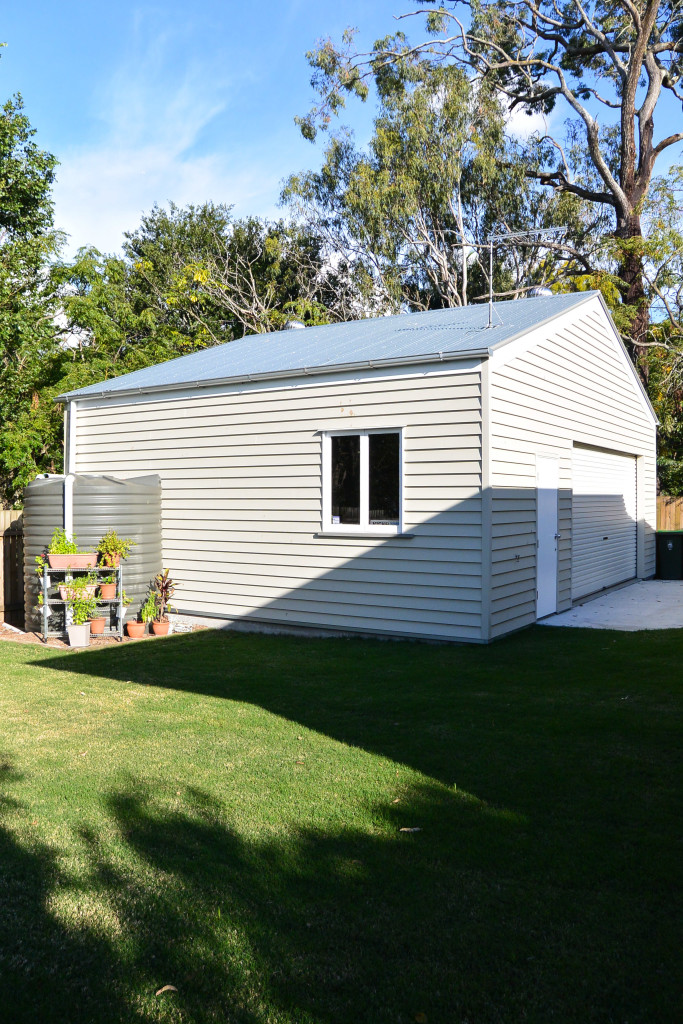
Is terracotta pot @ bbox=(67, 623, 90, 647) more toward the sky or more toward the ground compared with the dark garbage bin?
more toward the ground

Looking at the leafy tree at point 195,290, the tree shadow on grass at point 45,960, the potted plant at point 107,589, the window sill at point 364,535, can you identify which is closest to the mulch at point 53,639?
the potted plant at point 107,589

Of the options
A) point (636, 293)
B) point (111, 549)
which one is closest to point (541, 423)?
point (111, 549)

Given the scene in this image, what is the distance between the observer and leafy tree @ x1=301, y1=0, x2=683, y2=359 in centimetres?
2362

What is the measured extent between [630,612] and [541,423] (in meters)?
3.22

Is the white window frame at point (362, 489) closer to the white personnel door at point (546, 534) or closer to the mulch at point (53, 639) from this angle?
the white personnel door at point (546, 534)

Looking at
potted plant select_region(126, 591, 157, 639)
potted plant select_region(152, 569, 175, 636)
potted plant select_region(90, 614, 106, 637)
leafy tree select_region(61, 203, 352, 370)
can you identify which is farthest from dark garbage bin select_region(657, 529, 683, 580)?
leafy tree select_region(61, 203, 352, 370)

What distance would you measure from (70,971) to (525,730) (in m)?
3.63

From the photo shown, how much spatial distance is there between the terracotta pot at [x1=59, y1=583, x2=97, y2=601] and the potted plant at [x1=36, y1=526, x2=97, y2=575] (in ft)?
0.84

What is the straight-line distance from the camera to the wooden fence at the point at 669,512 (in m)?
25.4

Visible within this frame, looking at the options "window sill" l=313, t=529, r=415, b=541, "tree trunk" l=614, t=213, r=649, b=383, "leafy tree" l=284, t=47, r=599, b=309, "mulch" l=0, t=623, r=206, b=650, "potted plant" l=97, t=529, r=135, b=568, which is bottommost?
"mulch" l=0, t=623, r=206, b=650

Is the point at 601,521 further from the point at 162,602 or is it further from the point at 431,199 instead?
the point at 431,199

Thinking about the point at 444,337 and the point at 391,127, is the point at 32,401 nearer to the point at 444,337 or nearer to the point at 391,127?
the point at 444,337

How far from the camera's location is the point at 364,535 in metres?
9.50

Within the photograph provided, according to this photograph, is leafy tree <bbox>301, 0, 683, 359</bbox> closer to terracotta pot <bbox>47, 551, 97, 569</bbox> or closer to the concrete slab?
the concrete slab
